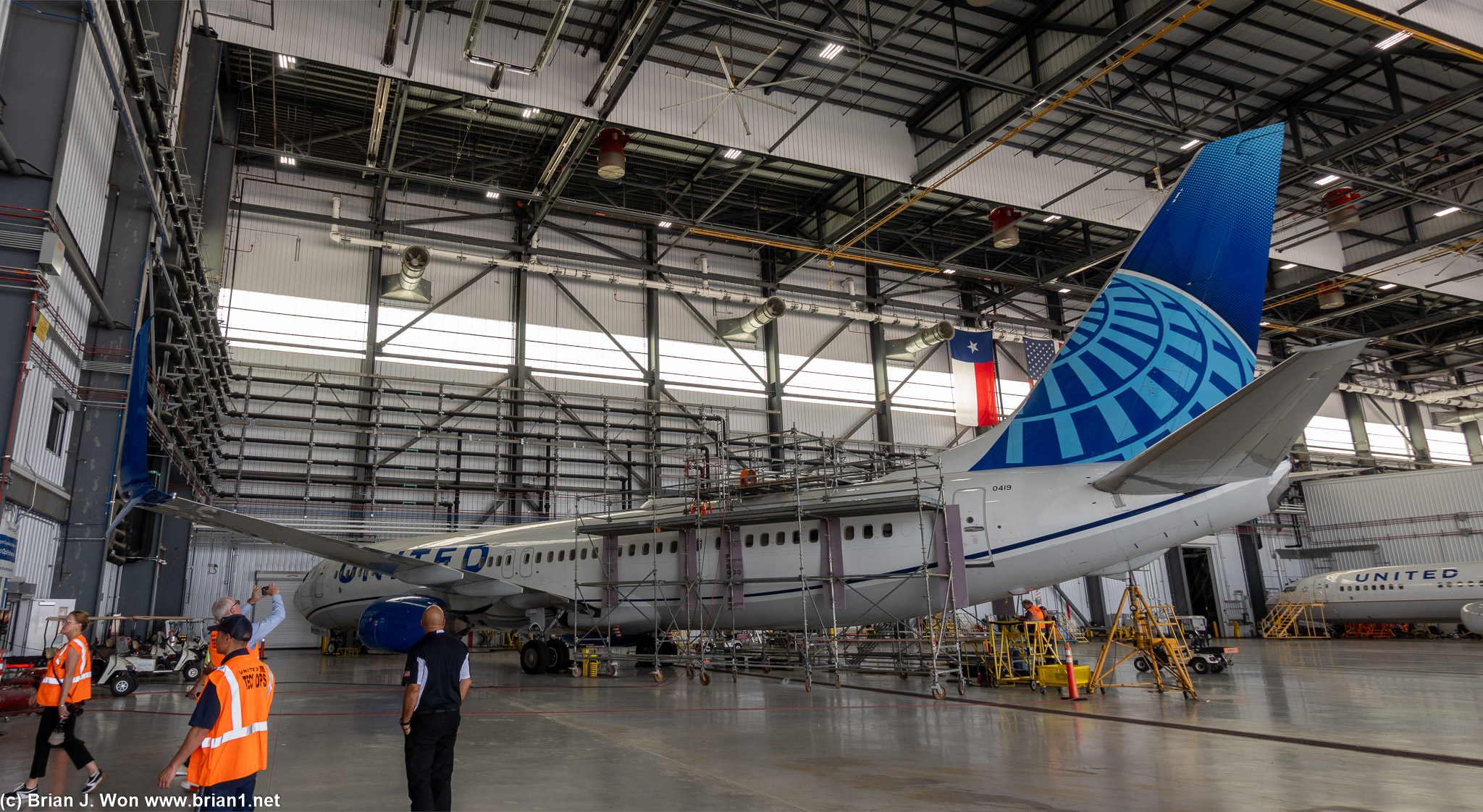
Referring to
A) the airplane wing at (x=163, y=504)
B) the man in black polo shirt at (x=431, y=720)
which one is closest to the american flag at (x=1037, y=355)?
the airplane wing at (x=163, y=504)

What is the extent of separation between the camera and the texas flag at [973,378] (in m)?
31.8

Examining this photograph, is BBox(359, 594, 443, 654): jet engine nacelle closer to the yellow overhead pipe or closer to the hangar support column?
the yellow overhead pipe

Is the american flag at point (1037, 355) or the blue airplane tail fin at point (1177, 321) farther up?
the american flag at point (1037, 355)

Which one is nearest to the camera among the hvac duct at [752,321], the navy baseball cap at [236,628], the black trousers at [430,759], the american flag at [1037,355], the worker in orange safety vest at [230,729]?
the worker in orange safety vest at [230,729]

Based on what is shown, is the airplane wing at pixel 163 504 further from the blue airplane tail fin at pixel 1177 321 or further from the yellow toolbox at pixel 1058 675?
the blue airplane tail fin at pixel 1177 321

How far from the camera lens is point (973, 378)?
32.1 meters

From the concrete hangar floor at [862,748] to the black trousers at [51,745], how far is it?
252 millimetres

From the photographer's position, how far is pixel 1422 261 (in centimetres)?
2830

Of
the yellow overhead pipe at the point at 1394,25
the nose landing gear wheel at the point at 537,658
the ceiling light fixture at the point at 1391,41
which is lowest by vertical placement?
the nose landing gear wheel at the point at 537,658

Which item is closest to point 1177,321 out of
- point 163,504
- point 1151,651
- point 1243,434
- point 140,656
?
point 1243,434

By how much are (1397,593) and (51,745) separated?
35.5 metres

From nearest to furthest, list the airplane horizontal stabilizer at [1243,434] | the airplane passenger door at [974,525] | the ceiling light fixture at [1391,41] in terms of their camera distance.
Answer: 1. the airplane horizontal stabilizer at [1243,434]
2. the airplane passenger door at [974,525]
3. the ceiling light fixture at [1391,41]

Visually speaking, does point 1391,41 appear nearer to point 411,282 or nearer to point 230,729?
point 230,729

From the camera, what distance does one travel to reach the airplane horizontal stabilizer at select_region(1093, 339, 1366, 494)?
271 inches
